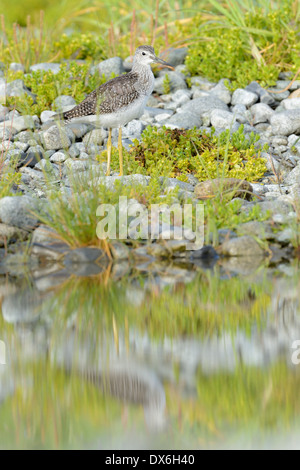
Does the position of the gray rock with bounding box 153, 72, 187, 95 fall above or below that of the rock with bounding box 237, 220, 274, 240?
above

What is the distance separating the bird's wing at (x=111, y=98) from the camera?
29.8 ft

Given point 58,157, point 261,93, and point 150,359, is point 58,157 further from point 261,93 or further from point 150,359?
point 150,359

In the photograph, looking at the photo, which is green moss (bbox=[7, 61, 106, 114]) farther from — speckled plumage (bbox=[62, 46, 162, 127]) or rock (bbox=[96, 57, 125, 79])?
speckled plumage (bbox=[62, 46, 162, 127])

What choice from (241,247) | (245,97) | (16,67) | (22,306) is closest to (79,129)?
(245,97)

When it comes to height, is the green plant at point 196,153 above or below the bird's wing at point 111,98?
below

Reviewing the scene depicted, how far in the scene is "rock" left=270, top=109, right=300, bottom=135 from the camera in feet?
33.6

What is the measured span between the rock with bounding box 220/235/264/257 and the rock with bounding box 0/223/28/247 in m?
1.96

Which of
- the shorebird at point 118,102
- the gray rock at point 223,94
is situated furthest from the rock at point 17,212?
the gray rock at point 223,94

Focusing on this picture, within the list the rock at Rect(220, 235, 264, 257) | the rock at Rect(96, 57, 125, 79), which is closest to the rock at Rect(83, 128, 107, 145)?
the rock at Rect(96, 57, 125, 79)

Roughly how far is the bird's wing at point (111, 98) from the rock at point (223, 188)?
1399 millimetres

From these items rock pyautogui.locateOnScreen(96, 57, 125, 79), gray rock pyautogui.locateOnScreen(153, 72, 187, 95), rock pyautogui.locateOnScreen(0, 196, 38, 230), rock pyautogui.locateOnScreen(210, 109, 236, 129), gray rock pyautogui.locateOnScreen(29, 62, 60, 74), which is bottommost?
rock pyautogui.locateOnScreen(0, 196, 38, 230)

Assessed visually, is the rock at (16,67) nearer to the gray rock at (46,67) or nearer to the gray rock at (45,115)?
the gray rock at (46,67)

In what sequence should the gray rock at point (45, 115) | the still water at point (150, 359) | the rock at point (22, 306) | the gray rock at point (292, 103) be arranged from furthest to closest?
the gray rock at point (292, 103) → the gray rock at point (45, 115) → the rock at point (22, 306) → the still water at point (150, 359)
